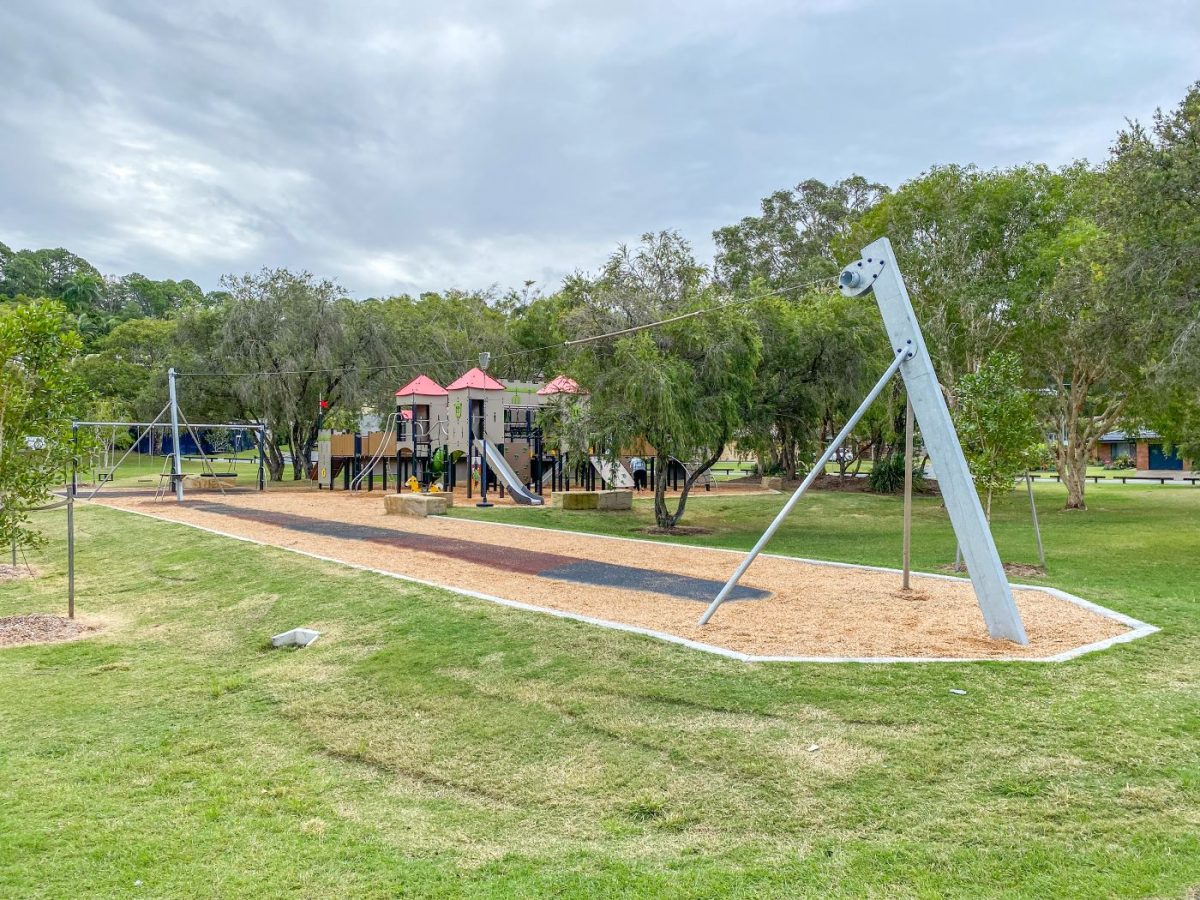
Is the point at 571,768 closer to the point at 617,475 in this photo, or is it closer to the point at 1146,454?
the point at 617,475

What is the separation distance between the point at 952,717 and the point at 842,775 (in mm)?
1157

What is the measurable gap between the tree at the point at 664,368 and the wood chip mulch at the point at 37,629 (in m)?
9.14

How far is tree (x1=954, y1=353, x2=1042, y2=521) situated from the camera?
38.4 feet

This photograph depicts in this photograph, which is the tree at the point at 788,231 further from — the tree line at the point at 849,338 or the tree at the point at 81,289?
the tree at the point at 81,289

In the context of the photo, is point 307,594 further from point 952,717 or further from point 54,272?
point 54,272

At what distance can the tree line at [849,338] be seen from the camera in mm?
13180

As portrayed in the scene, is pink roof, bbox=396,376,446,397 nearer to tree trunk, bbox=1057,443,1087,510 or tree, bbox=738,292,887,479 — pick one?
tree, bbox=738,292,887,479

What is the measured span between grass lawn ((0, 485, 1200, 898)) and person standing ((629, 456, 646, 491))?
22737 mm

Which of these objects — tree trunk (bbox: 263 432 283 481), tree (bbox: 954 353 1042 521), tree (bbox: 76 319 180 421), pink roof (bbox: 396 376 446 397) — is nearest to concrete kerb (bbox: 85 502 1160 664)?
tree (bbox: 954 353 1042 521)

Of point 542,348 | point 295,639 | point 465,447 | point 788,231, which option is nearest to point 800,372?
point 465,447

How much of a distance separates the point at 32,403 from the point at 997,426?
12.7 meters

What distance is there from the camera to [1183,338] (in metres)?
12.1

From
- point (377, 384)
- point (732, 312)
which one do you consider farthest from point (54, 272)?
point (732, 312)

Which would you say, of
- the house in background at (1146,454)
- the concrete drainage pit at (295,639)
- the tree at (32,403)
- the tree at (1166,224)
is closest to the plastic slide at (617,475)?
the tree at (1166,224)
